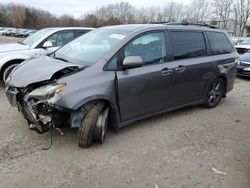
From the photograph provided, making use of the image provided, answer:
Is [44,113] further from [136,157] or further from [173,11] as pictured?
[173,11]

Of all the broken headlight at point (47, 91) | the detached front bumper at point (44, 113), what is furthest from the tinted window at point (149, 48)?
the detached front bumper at point (44, 113)

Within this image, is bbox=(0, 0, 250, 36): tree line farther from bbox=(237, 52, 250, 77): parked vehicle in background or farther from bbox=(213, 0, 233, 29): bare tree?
bbox=(237, 52, 250, 77): parked vehicle in background

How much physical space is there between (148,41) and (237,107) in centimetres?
302

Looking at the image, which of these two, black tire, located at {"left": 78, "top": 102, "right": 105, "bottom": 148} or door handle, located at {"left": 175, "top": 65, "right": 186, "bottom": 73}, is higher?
door handle, located at {"left": 175, "top": 65, "right": 186, "bottom": 73}

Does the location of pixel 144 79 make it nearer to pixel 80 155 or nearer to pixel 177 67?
pixel 177 67

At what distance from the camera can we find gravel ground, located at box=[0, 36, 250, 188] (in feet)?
8.98

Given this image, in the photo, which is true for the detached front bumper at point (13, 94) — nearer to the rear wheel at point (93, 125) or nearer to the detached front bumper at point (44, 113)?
the detached front bumper at point (44, 113)

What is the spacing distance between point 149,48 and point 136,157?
1.70 meters

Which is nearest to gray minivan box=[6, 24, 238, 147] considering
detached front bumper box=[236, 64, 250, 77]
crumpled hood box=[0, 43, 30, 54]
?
crumpled hood box=[0, 43, 30, 54]

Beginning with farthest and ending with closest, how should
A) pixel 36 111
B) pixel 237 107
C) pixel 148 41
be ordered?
1. pixel 237 107
2. pixel 148 41
3. pixel 36 111

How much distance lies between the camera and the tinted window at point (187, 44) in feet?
13.7

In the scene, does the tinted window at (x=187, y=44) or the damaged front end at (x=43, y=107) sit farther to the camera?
the tinted window at (x=187, y=44)

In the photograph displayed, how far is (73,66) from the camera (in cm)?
330

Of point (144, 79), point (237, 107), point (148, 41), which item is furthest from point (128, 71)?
point (237, 107)
